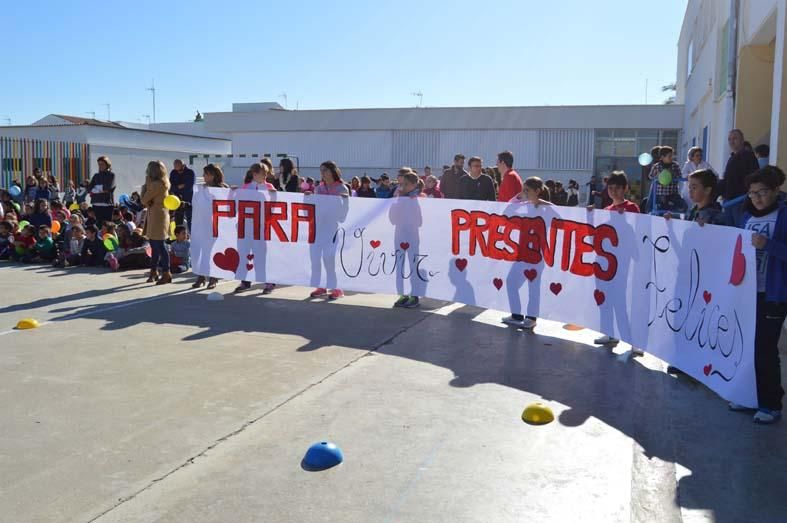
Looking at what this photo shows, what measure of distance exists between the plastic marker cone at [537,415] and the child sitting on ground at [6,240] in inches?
492

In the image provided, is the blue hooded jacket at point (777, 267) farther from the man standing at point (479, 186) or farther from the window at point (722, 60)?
the window at point (722, 60)

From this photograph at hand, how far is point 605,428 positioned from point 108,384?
3.74 m

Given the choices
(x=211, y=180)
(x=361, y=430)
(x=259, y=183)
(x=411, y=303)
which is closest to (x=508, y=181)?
(x=411, y=303)

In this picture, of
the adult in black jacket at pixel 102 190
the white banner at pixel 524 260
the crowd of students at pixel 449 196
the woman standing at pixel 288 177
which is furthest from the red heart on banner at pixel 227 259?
the adult in black jacket at pixel 102 190

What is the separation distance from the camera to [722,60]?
59.0ft

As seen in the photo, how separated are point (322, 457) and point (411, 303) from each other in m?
5.37

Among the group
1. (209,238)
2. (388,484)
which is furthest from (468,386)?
(209,238)

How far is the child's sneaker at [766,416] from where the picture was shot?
5.17 meters

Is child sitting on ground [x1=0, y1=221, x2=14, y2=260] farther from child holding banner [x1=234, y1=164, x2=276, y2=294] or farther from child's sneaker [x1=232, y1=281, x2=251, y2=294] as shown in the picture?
child holding banner [x1=234, y1=164, x2=276, y2=294]

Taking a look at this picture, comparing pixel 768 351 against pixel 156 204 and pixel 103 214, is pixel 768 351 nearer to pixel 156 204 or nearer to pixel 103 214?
pixel 156 204

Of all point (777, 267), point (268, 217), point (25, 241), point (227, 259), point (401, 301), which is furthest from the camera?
point (25, 241)

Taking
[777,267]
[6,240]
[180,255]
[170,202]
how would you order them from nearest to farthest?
[777,267], [170,202], [180,255], [6,240]

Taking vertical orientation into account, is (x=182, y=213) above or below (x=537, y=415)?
above

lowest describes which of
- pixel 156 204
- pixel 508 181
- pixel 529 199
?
pixel 156 204
